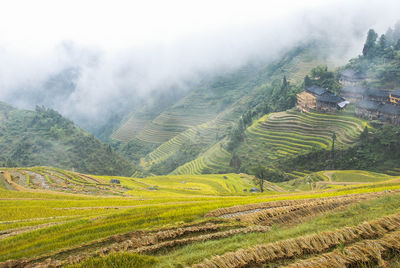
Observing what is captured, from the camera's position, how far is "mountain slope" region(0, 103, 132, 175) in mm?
62062

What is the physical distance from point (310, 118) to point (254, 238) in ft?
208

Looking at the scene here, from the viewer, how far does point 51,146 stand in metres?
66.8

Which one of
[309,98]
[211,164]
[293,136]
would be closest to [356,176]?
[293,136]

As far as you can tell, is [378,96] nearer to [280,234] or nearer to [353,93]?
[353,93]

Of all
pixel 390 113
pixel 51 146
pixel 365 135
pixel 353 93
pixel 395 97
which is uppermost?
pixel 395 97

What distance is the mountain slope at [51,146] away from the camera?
62.1m

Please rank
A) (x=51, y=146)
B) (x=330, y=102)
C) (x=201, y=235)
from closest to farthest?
1. (x=201, y=235)
2. (x=330, y=102)
3. (x=51, y=146)

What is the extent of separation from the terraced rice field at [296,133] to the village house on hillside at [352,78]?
20897 mm

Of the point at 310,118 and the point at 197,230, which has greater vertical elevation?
the point at 197,230

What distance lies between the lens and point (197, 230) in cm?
688

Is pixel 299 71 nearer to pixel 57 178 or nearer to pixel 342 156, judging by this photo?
pixel 342 156

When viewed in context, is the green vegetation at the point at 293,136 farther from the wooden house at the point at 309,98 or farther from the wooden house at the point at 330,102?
the wooden house at the point at 309,98

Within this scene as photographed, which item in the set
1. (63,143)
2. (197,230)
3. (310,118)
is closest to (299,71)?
(310,118)

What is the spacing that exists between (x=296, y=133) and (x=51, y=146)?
2418 inches
